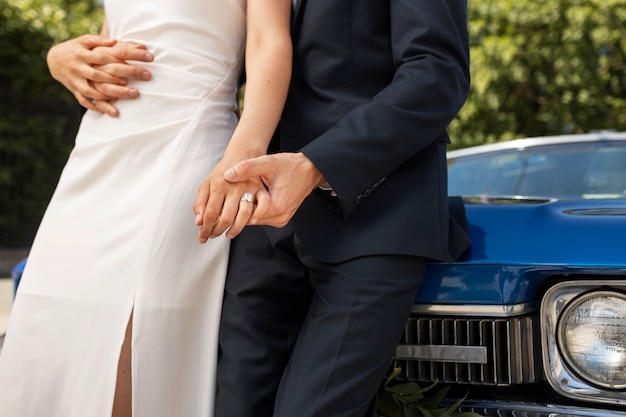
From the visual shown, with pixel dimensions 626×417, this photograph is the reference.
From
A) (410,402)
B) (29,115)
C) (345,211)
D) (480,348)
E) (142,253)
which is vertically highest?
(345,211)

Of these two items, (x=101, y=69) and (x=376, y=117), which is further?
(x=101, y=69)

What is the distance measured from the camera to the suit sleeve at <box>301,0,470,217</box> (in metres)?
1.27

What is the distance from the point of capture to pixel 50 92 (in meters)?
11.6

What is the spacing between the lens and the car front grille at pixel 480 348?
5.13 ft

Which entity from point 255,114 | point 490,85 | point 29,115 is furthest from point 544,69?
point 255,114

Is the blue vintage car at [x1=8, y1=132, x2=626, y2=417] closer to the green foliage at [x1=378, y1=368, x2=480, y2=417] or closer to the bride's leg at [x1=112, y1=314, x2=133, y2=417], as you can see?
the green foliage at [x1=378, y1=368, x2=480, y2=417]

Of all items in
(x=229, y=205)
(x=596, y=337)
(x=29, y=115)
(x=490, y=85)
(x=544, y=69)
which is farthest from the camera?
(x=29, y=115)

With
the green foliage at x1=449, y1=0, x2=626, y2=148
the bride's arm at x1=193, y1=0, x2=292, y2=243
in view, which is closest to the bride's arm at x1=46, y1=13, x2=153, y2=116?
the bride's arm at x1=193, y1=0, x2=292, y2=243

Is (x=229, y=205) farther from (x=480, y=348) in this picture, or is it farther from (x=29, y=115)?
(x=29, y=115)

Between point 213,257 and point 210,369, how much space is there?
0.78 ft

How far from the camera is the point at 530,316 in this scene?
157 centimetres

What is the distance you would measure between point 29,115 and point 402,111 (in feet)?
37.1

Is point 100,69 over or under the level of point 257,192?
over

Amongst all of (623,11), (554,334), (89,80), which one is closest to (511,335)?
(554,334)
